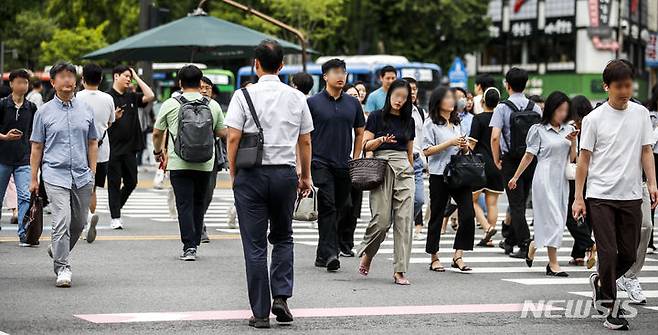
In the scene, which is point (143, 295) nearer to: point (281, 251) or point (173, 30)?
point (281, 251)

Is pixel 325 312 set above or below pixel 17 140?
below

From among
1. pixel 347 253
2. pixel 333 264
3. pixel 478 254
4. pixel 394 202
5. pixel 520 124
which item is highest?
pixel 520 124

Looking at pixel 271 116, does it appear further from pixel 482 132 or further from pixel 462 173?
pixel 482 132

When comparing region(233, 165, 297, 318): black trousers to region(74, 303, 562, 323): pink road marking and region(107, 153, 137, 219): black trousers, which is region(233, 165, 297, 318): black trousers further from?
region(107, 153, 137, 219): black trousers

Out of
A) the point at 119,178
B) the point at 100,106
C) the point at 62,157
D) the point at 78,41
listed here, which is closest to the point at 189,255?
the point at 100,106

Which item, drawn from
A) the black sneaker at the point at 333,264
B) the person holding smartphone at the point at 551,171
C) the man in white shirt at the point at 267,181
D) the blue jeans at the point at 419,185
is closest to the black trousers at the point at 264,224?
the man in white shirt at the point at 267,181

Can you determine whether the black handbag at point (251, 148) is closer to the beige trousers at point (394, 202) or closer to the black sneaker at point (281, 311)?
the black sneaker at point (281, 311)

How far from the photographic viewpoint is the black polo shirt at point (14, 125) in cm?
1420

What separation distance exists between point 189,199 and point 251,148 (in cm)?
421

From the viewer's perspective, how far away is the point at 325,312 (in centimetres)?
930

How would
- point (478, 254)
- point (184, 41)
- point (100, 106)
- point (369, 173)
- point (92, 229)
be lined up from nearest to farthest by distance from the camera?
1. point (369, 173)
2. point (100, 106)
3. point (92, 229)
4. point (478, 254)
5. point (184, 41)

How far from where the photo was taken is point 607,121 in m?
8.97

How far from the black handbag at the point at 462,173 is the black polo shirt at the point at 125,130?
16.5ft

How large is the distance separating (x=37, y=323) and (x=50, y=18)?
180 feet
